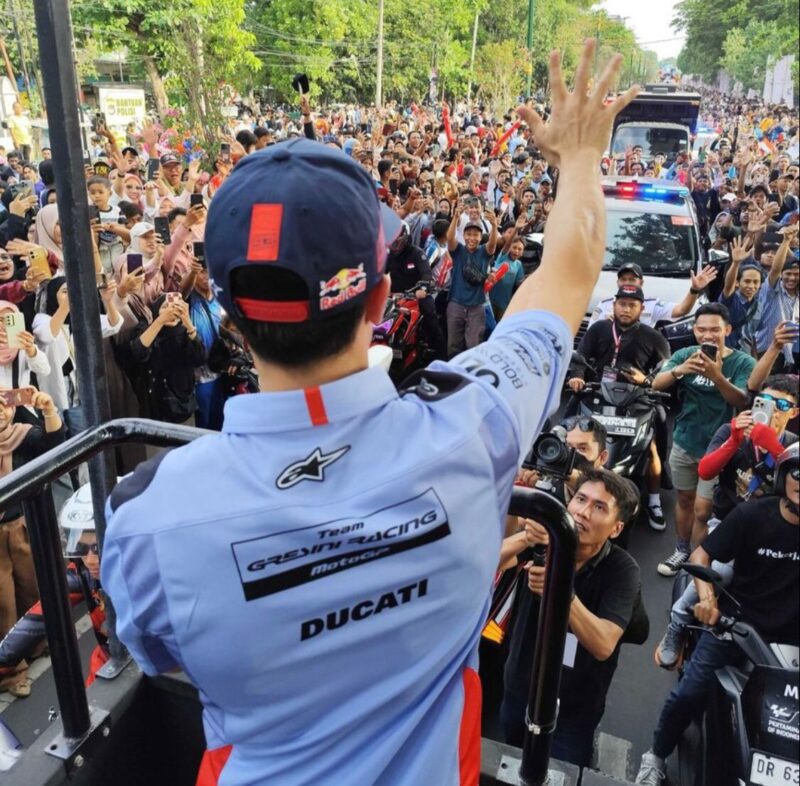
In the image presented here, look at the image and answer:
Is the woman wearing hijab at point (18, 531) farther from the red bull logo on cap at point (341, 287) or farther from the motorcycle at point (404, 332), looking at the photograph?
the motorcycle at point (404, 332)

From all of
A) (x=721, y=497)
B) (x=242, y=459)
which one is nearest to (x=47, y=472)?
(x=242, y=459)

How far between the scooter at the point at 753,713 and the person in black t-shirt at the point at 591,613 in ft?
1.94

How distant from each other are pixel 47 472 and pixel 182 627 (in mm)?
815

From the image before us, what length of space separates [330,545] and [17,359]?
13.5 ft

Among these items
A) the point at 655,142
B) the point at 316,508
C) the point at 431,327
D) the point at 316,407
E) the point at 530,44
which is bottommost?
the point at 431,327

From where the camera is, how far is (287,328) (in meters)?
0.97

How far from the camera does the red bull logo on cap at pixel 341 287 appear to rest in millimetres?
944

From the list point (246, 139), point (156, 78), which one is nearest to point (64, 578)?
point (156, 78)

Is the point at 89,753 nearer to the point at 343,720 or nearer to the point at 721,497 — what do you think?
the point at 343,720

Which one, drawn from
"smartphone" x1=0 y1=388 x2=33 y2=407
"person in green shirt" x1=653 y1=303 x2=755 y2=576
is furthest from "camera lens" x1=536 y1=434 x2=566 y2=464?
"smartphone" x1=0 y1=388 x2=33 y2=407

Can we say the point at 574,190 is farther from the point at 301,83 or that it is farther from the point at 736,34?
the point at 301,83

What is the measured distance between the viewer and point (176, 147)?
977 cm

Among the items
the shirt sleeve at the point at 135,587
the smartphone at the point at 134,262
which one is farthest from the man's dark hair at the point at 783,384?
the smartphone at the point at 134,262

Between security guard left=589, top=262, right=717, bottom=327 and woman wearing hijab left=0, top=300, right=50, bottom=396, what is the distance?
12.4 ft
